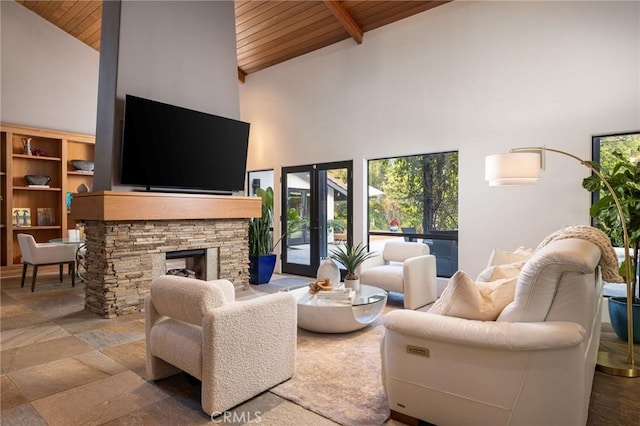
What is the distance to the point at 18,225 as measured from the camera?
6.57 m

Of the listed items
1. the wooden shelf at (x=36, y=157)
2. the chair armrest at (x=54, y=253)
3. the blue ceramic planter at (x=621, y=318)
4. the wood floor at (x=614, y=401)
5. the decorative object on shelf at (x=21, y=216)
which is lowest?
the wood floor at (x=614, y=401)

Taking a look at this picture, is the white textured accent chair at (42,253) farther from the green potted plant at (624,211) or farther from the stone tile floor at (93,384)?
the green potted plant at (624,211)

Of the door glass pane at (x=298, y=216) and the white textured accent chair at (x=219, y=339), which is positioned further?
the door glass pane at (x=298, y=216)

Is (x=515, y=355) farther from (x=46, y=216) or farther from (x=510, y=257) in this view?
(x=46, y=216)

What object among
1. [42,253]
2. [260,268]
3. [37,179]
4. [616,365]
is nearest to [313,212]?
[260,268]

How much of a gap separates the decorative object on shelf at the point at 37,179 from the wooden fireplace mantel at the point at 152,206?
2838 millimetres

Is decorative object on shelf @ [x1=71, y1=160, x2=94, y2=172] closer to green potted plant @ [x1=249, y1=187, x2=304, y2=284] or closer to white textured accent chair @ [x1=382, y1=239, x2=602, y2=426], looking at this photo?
green potted plant @ [x1=249, y1=187, x2=304, y2=284]

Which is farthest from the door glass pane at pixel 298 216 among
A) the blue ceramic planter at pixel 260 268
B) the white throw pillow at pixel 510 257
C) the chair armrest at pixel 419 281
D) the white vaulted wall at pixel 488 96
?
the white throw pillow at pixel 510 257

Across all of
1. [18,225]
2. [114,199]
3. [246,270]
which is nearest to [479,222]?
[246,270]

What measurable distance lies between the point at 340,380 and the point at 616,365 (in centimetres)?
214

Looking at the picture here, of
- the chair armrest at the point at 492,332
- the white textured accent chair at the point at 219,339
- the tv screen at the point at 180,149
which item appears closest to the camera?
the chair armrest at the point at 492,332

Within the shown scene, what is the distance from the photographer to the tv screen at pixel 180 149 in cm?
430

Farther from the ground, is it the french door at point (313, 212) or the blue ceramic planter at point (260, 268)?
the french door at point (313, 212)

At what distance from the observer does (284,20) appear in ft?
20.5
